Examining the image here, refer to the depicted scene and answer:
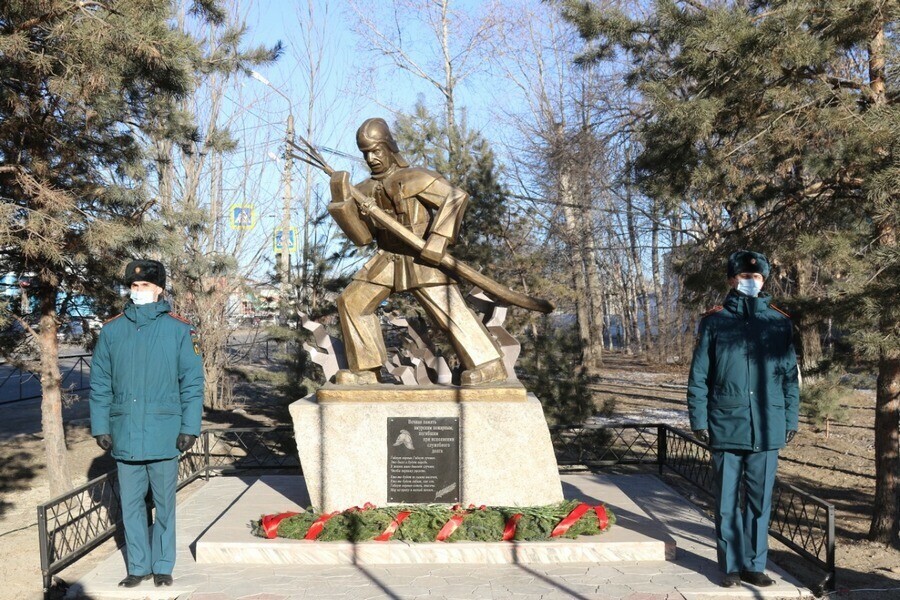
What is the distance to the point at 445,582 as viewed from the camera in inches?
185

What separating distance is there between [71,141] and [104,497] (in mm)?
3649

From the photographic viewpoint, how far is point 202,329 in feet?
42.2

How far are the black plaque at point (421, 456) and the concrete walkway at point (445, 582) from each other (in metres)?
0.71

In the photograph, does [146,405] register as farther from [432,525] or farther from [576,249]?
[576,249]

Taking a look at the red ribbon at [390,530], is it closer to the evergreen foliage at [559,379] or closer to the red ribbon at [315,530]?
the red ribbon at [315,530]

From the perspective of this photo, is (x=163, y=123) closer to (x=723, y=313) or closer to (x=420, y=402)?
(x=420, y=402)

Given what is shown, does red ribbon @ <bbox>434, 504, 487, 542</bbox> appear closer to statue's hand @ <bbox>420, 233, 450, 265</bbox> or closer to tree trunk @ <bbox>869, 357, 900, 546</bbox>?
statue's hand @ <bbox>420, 233, 450, 265</bbox>

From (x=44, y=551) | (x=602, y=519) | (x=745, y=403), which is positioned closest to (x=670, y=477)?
(x=602, y=519)

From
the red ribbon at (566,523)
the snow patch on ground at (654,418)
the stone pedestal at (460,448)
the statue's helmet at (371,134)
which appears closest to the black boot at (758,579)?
the red ribbon at (566,523)

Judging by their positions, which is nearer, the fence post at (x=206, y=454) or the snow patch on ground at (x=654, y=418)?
the fence post at (x=206, y=454)

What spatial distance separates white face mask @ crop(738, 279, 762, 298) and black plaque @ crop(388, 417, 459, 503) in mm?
2203

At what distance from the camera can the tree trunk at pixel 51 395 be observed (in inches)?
266

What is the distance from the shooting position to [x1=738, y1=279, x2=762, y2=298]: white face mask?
4555 millimetres

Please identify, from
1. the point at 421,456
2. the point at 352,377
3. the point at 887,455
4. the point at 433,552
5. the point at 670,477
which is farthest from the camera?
the point at 670,477
